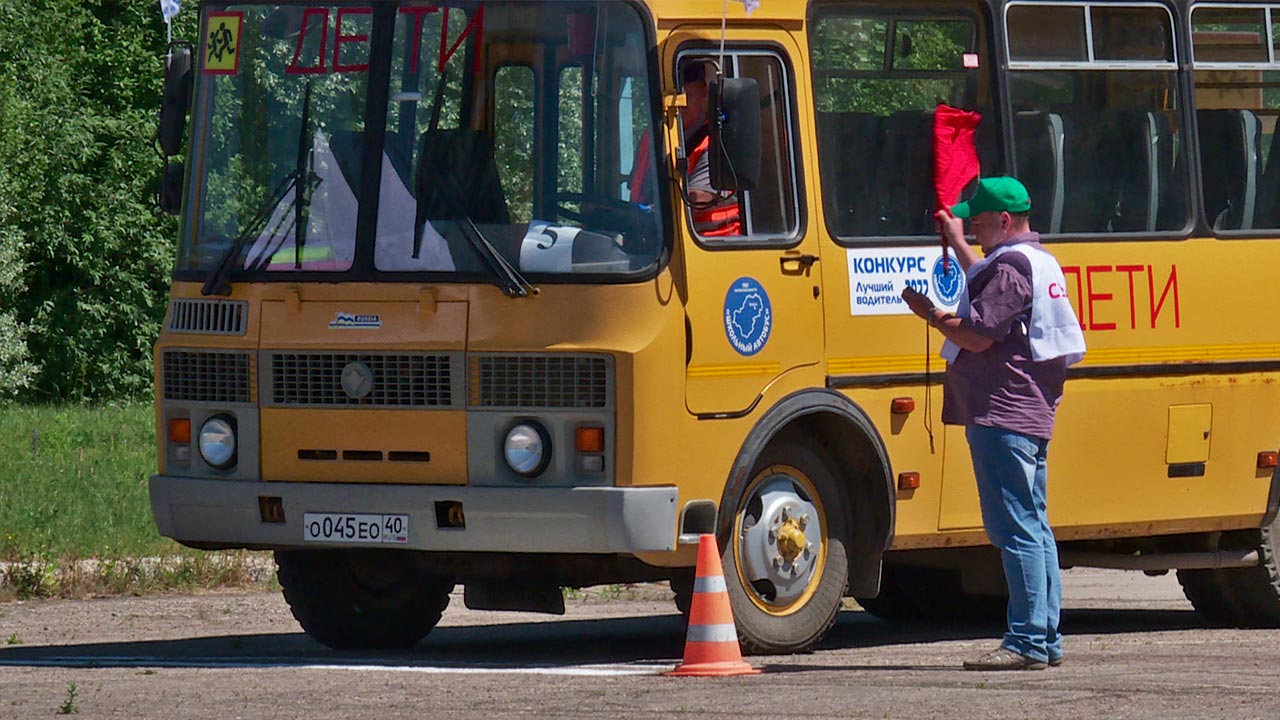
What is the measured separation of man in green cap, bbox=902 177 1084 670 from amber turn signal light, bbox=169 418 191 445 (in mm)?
3123

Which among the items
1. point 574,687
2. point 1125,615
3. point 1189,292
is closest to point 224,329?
point 574,687

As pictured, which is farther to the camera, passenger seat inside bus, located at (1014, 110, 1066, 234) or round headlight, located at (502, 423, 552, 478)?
passenger seat inside bus, located at (1014, 110, 1066, 234)

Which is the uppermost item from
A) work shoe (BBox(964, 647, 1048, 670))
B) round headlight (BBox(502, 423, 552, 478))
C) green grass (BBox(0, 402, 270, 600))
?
round headlight (BBox(502, 423, 552, 478))

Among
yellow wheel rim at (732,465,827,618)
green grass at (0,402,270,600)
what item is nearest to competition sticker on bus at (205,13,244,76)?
yellow wheel rim at (732,465,827,618)

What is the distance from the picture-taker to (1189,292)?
12.5 metres

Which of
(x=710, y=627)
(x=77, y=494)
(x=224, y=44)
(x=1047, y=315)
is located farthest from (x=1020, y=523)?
(x=77, y=494)

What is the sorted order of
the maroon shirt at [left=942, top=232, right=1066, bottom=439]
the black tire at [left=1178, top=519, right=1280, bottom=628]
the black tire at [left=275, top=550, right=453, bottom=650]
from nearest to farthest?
the maroon shirt at [left=942, top=232, right=1066, bottom=439] < the black tire at [left=275, top=550, right=453, bottom=650] < the black tire at [left=1178, top=519, right=1280, bottom=628]

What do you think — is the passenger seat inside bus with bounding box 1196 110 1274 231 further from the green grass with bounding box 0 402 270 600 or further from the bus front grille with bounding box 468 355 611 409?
the green grass with bounding box 0 402 270 600

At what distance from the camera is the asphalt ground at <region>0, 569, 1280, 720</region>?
30.0 ft

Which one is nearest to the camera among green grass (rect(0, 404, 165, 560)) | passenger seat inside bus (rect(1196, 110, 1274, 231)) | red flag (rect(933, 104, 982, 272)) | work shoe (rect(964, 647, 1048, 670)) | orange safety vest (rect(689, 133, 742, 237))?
work shoe (rect(964, 647, 1048, 670))

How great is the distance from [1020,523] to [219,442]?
332 cm

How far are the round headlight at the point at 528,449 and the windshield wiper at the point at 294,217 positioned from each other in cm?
122

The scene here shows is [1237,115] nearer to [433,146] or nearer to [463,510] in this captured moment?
[433,146]

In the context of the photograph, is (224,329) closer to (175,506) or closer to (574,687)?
(175,506)
